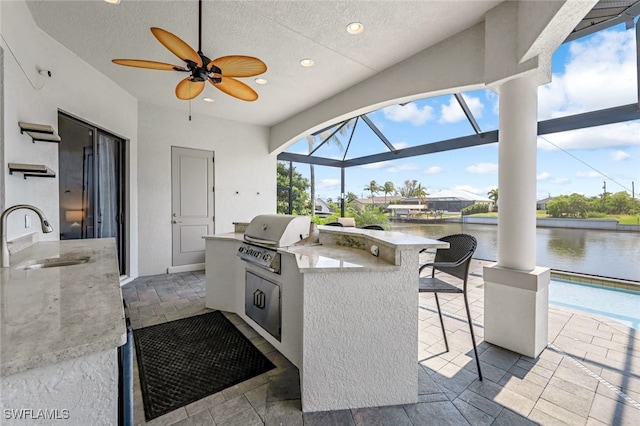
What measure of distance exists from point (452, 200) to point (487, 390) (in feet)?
13.2

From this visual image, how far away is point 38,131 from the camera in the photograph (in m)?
2.12

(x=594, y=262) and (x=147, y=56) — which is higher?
(x=147, y=56)

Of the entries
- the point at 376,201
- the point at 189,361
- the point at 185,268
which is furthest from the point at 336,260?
the point at 376,201

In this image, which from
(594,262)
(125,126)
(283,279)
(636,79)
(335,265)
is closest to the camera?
(335,265)

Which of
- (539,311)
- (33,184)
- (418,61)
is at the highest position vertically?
(418,61)

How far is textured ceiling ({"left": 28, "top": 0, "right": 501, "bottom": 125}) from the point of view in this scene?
237cm

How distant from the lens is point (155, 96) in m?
4.35

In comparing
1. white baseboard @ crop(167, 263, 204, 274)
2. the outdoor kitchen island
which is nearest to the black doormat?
the outdoor kitchen island

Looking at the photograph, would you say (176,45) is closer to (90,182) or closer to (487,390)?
(90,182)

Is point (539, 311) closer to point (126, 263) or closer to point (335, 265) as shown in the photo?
point (335, 265)

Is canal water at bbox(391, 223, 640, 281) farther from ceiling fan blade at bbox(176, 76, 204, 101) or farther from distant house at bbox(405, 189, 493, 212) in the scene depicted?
ceiling fan blade at bbox(176, 76, 204, 101)

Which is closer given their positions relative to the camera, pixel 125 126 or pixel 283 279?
pixel 283 279

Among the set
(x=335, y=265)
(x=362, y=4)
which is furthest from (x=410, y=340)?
(x=362, y=4)

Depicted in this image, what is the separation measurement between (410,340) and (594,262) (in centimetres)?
362
